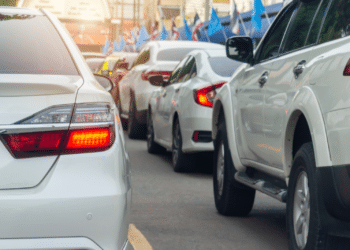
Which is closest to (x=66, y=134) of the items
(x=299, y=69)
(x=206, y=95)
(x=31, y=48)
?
(x=31, y=48)

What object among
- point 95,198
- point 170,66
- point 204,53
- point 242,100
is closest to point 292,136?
point 242,100

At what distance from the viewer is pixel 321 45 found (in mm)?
4516

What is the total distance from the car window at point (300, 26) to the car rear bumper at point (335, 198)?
1.44 m

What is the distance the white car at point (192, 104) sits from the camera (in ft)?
29.9

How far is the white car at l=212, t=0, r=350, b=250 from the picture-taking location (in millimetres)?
3809

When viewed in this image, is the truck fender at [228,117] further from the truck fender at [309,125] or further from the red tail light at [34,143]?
the red tail light at [34,143]

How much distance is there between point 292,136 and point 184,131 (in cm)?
466

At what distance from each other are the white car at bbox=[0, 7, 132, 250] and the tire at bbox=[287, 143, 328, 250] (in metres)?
1.13

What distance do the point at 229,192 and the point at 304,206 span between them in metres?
2.04

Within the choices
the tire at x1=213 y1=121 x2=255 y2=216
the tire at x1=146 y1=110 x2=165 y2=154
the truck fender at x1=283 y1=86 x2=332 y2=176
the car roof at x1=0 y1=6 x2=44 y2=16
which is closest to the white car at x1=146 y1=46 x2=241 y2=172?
the tire at x1=146 y1=110 x2=165 y2=154

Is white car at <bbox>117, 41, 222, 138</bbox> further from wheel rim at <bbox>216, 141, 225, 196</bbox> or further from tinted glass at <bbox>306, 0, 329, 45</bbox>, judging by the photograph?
tinted glass at <bbox>306, 0, 329, 45</bbox>

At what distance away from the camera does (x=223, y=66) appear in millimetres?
9531

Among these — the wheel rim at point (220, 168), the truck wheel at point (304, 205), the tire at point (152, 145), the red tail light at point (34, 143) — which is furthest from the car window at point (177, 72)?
the red tail light at point (34, 143)

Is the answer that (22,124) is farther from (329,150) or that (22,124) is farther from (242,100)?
(242,100)
